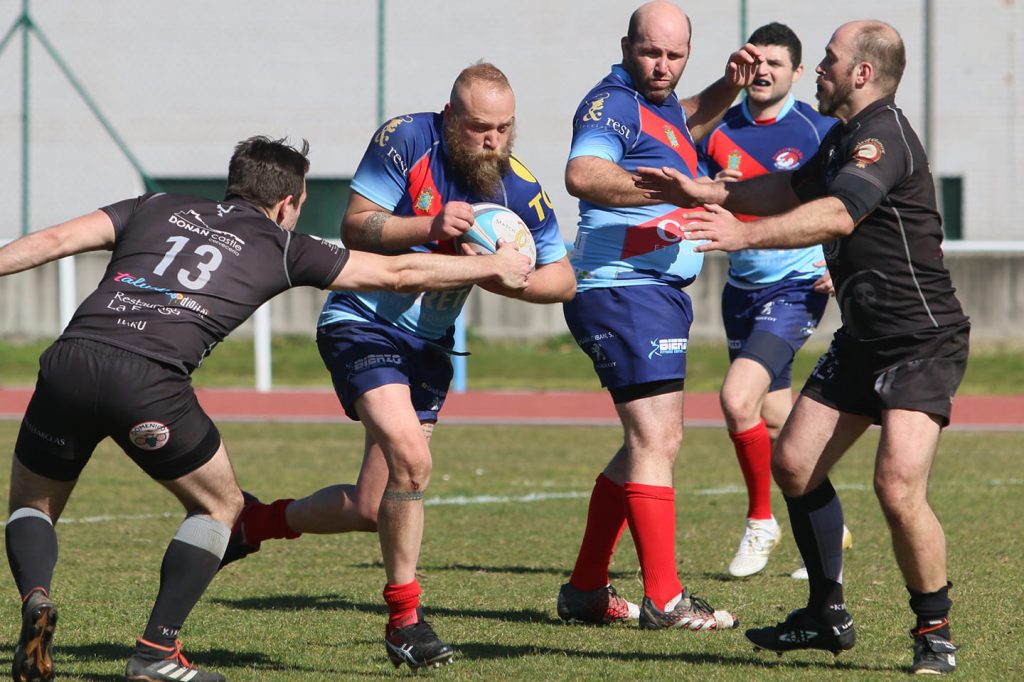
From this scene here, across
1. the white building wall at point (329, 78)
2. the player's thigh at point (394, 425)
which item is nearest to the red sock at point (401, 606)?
the player's thigh at point (394, 425)

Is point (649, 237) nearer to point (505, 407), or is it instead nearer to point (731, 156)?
point (731, 156)

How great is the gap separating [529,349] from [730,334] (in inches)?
471

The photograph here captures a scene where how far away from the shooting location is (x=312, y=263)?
5.06 meters

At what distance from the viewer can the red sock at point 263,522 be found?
6121 mm

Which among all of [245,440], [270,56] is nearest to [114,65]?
[270,56]

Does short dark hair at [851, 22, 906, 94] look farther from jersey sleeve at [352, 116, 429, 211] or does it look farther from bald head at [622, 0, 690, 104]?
jersey sleeve at [352, 116, 429, 211]

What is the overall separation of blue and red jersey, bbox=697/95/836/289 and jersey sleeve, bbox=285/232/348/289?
134 inches

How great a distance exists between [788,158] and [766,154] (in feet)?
0.40

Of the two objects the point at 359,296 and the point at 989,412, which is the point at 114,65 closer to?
the point at 989,412

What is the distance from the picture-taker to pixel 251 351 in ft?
67.6

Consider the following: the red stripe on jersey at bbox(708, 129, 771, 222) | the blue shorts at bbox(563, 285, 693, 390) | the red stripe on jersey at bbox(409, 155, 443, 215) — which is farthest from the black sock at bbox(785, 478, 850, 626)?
the red stripe on jersey at bbox(708, 129, 771, 222)

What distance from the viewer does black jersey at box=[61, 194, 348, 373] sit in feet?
16.1

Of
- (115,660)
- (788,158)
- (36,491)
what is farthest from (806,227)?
(788,158)

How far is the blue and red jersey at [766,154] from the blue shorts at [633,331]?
166 cm
